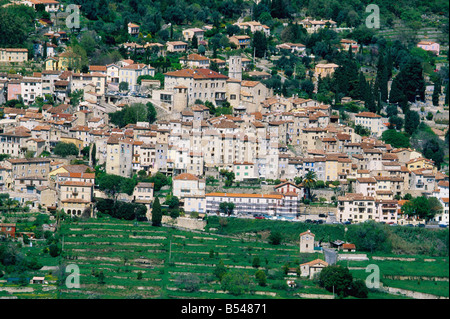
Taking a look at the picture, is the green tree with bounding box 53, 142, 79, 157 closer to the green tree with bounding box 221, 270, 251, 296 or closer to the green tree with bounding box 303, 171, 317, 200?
the green tree with bounding box 303, 171, 317, 200

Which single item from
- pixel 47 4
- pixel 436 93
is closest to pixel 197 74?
pixel 436 93

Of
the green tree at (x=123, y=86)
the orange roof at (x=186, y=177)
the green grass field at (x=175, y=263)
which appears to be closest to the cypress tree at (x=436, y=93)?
the green grass field at (x=175, y=263)

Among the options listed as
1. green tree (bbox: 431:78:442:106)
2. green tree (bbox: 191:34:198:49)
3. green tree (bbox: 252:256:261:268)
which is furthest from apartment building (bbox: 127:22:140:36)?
green tree (bbox: 252:256:261:268)

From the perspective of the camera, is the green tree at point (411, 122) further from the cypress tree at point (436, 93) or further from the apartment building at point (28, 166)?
the apartment building at point (28, 166)

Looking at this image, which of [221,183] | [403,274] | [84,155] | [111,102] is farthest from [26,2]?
[403,274]
